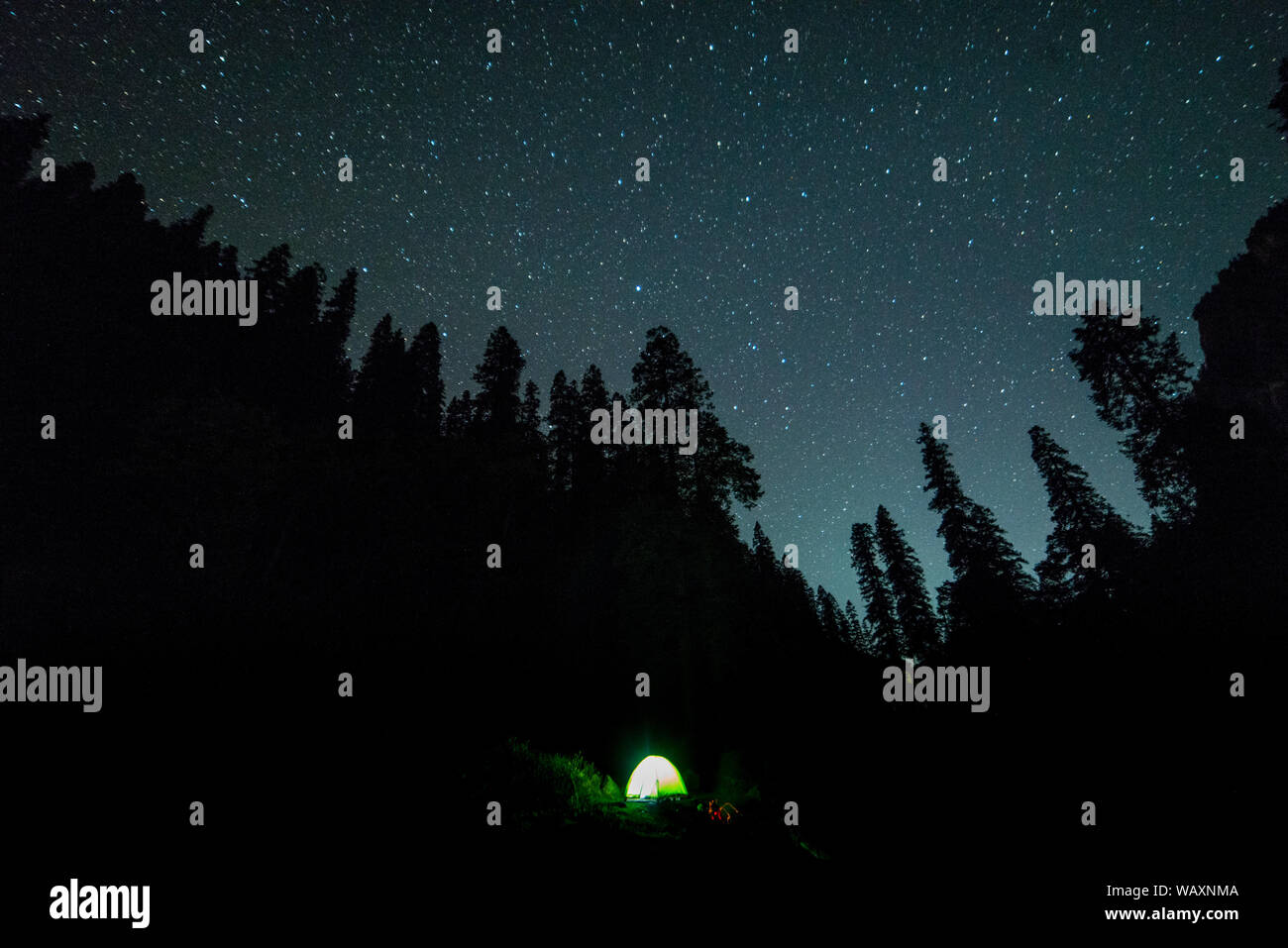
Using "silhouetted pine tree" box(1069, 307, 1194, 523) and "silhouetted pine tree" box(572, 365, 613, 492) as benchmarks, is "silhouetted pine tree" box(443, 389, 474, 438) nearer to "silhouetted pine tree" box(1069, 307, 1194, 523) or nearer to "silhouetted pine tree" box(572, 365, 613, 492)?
"silhouetted pine tree" box(572, 365, 613, 492)

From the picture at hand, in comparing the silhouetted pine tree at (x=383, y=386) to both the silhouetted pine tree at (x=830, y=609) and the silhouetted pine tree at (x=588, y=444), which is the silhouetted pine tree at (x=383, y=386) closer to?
the silhouetted pine tree at (x=588, y=444)

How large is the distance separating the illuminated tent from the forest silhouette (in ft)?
8.80

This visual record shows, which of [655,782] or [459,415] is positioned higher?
[459,415]

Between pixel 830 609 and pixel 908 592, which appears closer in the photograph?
pixel 908 592

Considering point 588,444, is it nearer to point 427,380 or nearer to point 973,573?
point 427,380

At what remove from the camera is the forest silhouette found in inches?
623

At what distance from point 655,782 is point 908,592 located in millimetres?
32010

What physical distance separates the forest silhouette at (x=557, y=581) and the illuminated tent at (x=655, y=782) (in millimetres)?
2682

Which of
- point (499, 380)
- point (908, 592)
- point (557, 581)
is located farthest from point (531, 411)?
point (908, 592)

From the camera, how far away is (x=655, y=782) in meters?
14.5

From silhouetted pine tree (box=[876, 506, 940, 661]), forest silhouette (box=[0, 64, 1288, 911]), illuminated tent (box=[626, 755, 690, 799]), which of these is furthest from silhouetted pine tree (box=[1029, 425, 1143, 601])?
illuminated tent (box=[626, 755, 690, 799])

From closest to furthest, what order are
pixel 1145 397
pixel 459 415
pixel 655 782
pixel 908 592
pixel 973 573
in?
pixel 655 782 → pixel 1145 397 → pixel 973 573 → pixel 908 592 → pixel 459 415

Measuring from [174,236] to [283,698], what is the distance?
3940 cm
